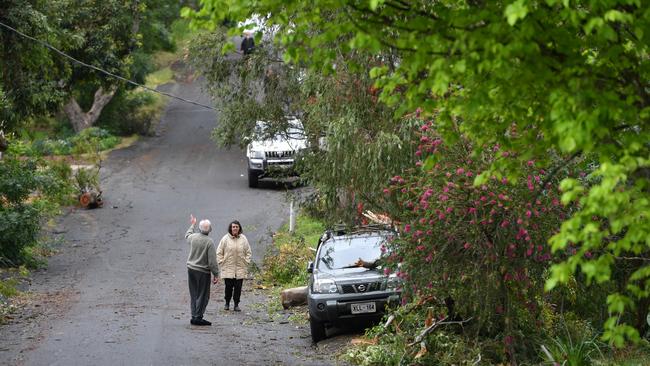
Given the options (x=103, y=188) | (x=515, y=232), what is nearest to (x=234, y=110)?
(x=515, y=232)

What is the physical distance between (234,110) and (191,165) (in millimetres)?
16889

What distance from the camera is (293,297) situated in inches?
752

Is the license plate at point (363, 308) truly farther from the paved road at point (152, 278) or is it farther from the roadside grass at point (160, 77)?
the roadside grass at point (160, 77)

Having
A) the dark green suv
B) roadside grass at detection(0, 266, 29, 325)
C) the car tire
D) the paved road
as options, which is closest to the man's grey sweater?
the paved road

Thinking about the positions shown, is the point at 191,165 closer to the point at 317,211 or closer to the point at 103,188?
the point at 103,188

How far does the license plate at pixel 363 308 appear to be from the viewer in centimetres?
1519

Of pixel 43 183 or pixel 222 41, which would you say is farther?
pixel 43 183

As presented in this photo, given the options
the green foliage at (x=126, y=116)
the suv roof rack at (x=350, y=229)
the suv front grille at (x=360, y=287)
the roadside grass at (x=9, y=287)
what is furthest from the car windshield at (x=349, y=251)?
the green foliage at (x=126, y=116)

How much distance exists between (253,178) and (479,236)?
2117 cm

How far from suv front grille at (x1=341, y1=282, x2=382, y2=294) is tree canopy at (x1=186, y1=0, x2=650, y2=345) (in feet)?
23.1

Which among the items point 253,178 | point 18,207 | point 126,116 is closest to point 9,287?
point 18,207

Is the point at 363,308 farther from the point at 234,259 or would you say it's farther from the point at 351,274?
the point at 234,259

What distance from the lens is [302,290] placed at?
19.1 meters

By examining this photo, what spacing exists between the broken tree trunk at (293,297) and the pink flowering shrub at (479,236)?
266 inches
